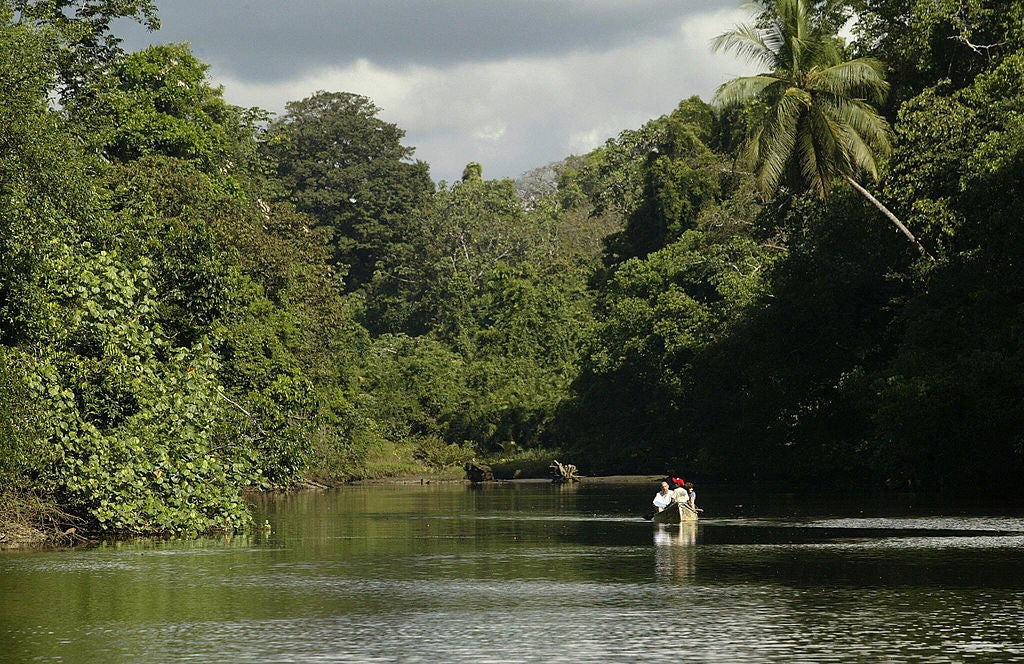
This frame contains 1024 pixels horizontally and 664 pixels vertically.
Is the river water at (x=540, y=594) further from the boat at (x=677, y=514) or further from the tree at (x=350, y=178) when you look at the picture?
the tree at (x=350, y=178)

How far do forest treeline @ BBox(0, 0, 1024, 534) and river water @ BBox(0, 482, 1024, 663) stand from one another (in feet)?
12.4

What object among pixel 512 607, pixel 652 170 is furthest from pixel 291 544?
pixel 652 170

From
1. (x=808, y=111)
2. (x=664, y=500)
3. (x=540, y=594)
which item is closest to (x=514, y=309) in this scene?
(x=808, y=111)

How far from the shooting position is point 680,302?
63.5 m

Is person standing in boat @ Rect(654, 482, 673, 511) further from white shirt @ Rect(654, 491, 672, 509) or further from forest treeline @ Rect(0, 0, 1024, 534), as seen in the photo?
forest treeline @ Rect(0, 0, 1024, 534)

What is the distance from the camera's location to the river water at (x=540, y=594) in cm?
1433

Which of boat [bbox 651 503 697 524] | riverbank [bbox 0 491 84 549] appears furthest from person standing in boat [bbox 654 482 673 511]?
riverbank [bbox 0 491 84 549]

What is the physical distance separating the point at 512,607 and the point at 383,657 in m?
4.07

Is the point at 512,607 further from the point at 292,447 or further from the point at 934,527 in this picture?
the point at 292,447

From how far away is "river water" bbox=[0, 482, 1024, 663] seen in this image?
14.3 meters

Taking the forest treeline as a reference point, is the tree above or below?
above

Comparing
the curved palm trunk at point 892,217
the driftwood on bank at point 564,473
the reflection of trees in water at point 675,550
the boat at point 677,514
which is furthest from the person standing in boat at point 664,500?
the driftwood on bank at point 564,473

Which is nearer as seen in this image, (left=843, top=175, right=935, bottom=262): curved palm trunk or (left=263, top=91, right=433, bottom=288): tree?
(left=843, top=175, right=935, bottom=262): curved palm trunk

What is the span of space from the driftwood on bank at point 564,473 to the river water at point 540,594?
3114 cm
